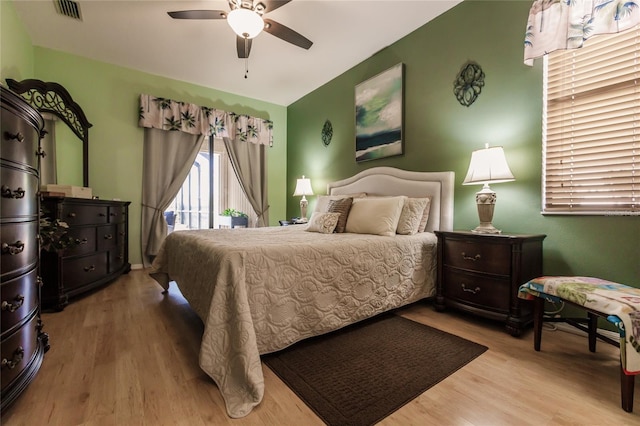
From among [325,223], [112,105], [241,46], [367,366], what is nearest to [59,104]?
[112,105]

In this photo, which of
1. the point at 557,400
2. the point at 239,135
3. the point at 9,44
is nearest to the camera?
the point at 557,400

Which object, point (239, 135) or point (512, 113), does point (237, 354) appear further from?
point (239, 135)

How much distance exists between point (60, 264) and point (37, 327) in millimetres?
1225

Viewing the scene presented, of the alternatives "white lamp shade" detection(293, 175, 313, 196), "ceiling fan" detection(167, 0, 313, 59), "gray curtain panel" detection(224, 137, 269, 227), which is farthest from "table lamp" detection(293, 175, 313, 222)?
"ceiling fan" detection(167, 0, 313, 59)

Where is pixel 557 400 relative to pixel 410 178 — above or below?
below

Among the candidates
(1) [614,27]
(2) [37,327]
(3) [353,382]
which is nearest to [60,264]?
(2) [37,327]

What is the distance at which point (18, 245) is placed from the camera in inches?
44.4

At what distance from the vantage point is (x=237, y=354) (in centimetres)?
130

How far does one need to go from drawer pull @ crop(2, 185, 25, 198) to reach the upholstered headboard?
9.07ft

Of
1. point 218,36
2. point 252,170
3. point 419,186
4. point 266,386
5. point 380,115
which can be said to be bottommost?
point 266,386

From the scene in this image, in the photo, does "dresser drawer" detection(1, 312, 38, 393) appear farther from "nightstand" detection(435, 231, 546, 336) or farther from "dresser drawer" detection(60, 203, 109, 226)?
"nightstand" detection(435, 231, 546, 336)

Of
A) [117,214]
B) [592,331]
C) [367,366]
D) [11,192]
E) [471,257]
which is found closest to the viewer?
[11,192]

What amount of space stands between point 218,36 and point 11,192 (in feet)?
8.95

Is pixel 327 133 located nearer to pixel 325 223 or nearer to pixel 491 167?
pixel 325 223
